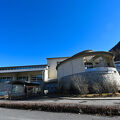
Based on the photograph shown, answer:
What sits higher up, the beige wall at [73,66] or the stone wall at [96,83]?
the beige wall at [73,66]

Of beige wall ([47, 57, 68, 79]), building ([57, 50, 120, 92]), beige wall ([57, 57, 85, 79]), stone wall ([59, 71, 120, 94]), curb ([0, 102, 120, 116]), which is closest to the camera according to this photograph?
curb ([0, 102, 120, 116])

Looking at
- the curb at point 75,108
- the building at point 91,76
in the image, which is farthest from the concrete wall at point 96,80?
the curb at point 75,108

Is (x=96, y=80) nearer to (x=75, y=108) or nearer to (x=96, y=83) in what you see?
(x=96, y=83)

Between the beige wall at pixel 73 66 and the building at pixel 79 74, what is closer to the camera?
the building at pixel 79 74

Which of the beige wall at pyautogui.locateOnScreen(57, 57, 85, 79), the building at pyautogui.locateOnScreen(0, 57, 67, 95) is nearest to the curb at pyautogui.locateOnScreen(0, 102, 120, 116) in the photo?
the beige wall at pyautogui.locateOnScreen(57, 57, 85, 79)

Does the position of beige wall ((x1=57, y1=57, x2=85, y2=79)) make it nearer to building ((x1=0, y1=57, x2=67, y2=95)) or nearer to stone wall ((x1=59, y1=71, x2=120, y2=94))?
stone wall ((x1=59, y1=71, x2=120, y2=94))

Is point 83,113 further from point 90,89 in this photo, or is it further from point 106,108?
point 90,89

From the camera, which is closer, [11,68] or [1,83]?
[1,83]

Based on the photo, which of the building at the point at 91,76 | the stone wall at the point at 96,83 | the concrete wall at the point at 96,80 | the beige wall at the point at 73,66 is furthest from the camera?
the beige wall at the point at 73,66

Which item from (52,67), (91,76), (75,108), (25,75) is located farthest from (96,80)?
(52,67)

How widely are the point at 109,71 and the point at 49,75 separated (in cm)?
2431

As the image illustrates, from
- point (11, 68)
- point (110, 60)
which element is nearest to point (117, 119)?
point (110, 60)

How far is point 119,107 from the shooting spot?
18.7 feet

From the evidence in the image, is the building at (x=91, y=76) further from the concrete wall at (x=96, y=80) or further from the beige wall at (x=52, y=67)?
the beige wall at (x=52, y=67)
